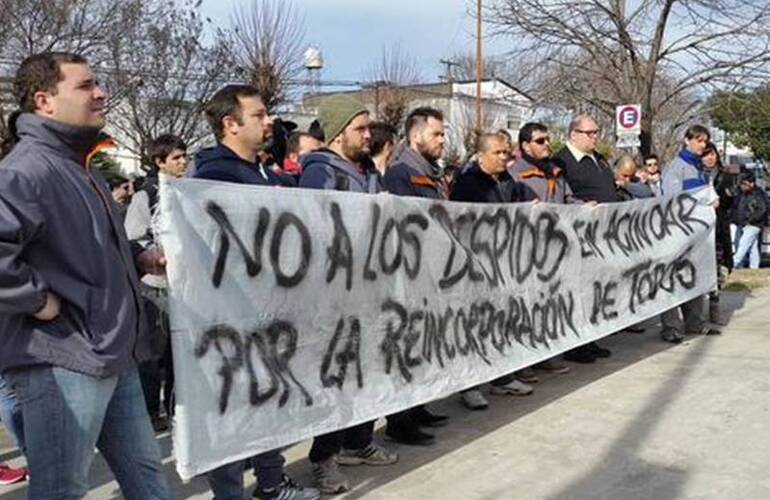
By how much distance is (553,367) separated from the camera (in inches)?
253

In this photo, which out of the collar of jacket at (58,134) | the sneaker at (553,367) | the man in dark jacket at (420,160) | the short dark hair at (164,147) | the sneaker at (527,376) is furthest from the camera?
the sneaker at (553,367)

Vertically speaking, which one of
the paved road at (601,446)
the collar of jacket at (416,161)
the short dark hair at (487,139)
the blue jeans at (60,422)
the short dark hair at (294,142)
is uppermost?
the short dark hair at (294,142)

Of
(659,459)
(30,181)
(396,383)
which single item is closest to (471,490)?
(396,383)

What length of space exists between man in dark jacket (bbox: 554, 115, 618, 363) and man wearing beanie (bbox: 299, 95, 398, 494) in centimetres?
248

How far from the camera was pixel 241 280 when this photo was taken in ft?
11.3

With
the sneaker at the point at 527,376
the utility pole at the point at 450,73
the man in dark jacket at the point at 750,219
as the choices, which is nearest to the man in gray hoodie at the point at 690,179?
the sneaker at the point at 527,376

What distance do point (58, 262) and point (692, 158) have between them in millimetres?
6391

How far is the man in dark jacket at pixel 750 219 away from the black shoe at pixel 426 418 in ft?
32.2

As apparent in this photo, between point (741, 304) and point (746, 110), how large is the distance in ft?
34.4

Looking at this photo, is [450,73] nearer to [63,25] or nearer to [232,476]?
[63,25]

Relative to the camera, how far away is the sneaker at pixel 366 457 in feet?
14.6

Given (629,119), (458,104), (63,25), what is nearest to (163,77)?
(63,25)

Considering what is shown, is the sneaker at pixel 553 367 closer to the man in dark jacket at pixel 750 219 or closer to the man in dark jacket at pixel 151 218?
the man in dark jacket at pixel 151 218

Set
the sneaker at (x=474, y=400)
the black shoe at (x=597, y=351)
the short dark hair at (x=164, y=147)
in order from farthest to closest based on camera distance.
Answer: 1. the black shoe at (x=597, y=351)
2. the sneaker at (x=474, y=400)
3. the short dark hair at (x=164, y=147)
